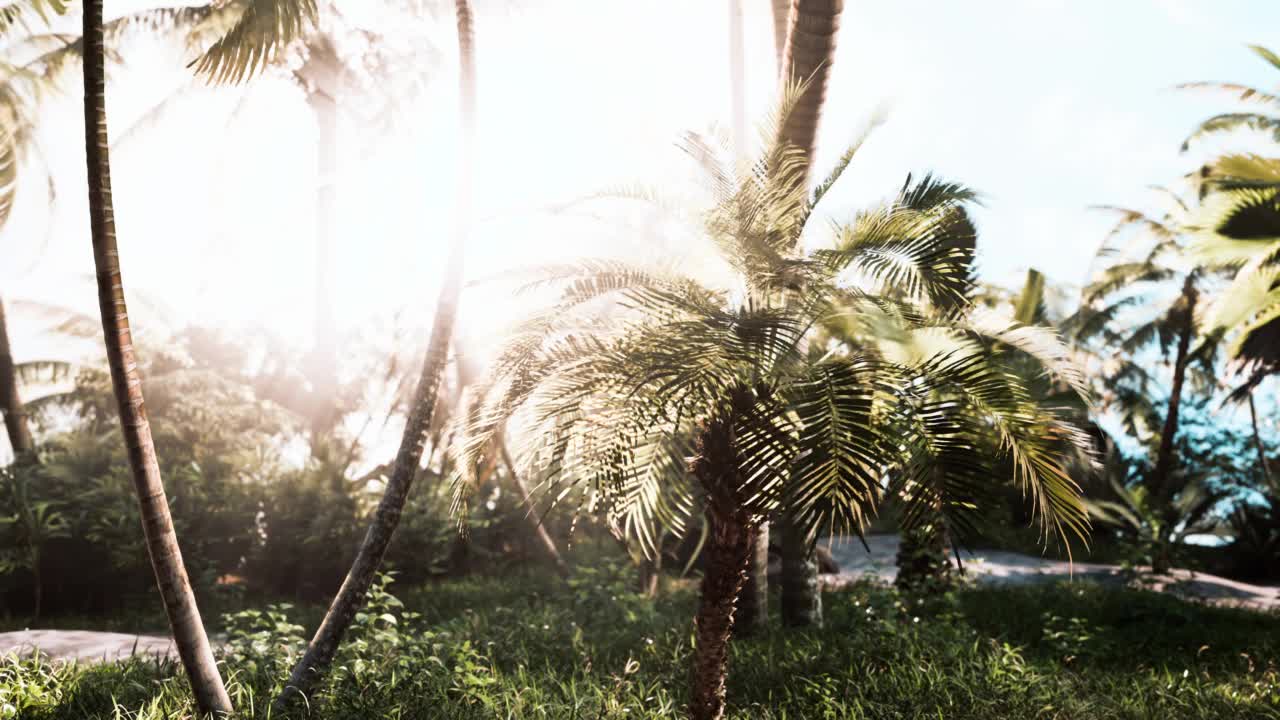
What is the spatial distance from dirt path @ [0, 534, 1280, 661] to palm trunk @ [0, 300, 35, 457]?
7.31 metres

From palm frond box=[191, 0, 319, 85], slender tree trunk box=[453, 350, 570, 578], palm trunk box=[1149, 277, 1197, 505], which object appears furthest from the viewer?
palm trunk box=[1149, 277, 1197, 505]

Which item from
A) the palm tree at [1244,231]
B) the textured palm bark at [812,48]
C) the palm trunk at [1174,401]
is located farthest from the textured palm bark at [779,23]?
the palm trunk at [1174,401]

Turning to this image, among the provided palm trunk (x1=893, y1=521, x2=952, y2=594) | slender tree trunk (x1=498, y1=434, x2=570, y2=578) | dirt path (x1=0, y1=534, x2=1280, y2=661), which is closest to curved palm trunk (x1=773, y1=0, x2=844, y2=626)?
dirt path (x1=0, y1=534, x2=1280, y2=661)

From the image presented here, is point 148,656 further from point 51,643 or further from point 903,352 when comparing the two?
point 903,352

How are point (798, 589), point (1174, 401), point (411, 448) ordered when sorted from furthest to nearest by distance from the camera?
1. point (1174, 401)
2. point (798, 589)
3. point (411, 448)

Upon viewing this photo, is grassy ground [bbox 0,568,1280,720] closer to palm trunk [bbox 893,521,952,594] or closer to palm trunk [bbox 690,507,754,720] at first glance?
palm trunk [bbox 893,521,952,594]

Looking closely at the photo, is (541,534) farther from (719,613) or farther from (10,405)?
(10,405)

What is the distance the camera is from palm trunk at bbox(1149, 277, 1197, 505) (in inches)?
677

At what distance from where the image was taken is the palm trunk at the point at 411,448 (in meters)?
5.99

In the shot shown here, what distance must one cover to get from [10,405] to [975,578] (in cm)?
1648

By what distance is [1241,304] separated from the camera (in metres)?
9.30

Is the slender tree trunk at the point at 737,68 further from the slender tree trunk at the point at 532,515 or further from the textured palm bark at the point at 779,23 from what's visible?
the slender tree trunk at the point at 532,515

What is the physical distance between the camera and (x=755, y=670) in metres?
7.06

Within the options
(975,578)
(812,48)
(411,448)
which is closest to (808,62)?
(812,48)
